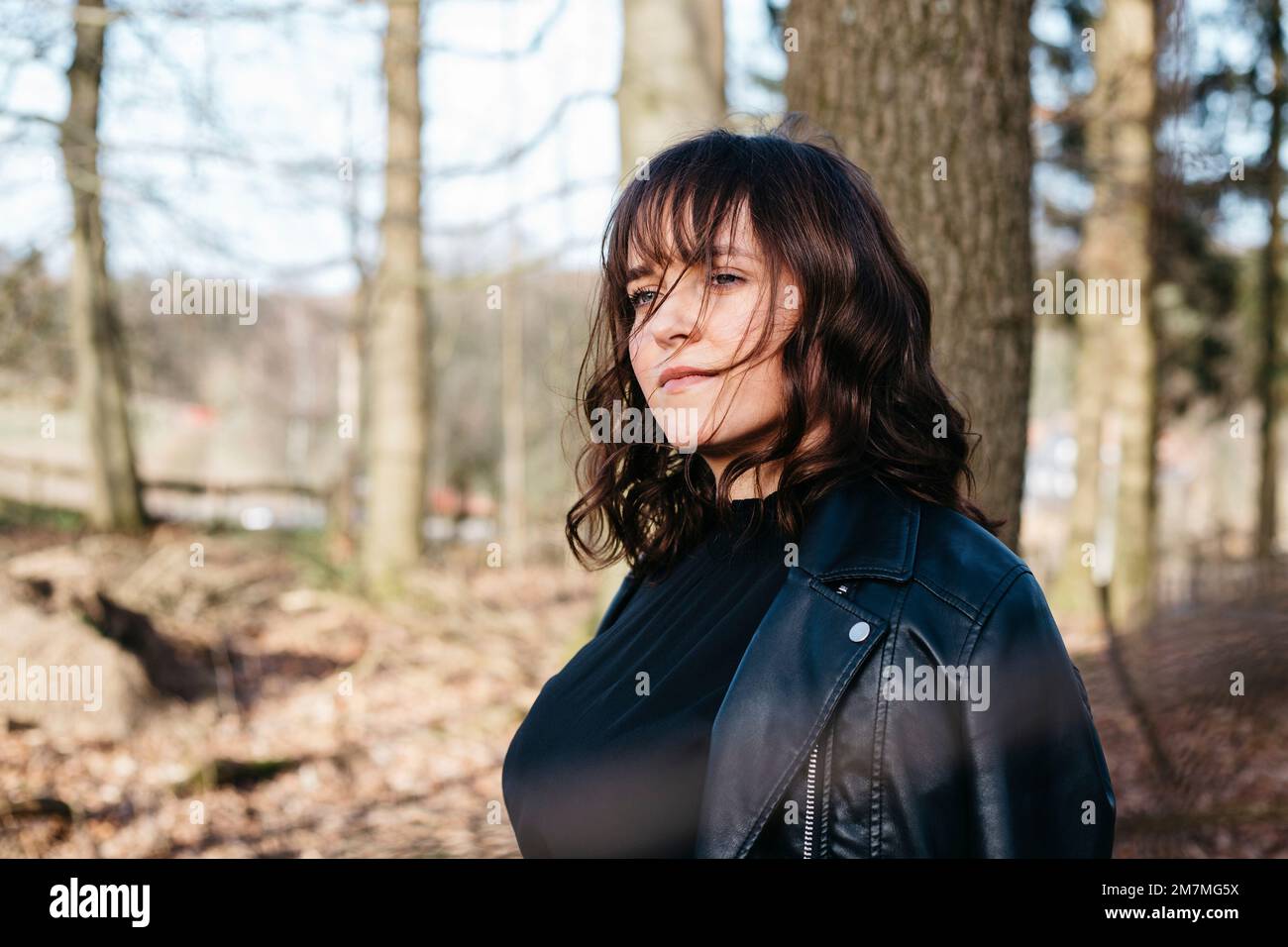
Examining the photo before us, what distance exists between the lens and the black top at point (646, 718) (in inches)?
74.1

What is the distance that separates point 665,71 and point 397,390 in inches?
255

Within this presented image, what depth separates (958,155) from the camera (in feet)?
10.8

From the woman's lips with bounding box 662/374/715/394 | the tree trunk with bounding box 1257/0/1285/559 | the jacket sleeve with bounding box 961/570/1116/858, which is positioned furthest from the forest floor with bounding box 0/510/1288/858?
the tree trunk with bounding box 1257/0/1285/559

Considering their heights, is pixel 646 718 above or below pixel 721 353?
below

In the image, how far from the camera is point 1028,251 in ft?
11.3

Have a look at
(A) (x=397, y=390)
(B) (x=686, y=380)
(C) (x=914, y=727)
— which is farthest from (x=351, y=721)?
(C) (x=914, y=727)

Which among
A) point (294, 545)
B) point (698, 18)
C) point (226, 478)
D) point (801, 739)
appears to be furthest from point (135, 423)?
point (801, 739)

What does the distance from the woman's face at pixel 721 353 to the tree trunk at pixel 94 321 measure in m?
8.82

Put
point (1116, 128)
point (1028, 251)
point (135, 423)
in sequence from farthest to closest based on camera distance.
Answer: point (135, 423) < point (1116, 128) < point (1028, 251)

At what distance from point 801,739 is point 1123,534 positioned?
418 inches

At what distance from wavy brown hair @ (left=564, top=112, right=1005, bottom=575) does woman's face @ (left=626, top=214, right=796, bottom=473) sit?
2 centimetres

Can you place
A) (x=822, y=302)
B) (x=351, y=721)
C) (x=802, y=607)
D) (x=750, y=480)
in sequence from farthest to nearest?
(x=351, y=721) < (x=750, y=480) < (x=822, y=302) < (x=802, y=607)

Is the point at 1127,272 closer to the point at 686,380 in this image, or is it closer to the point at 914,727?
the point at 686,380
